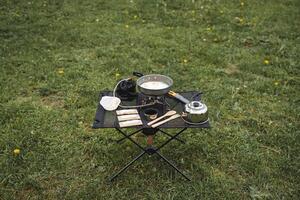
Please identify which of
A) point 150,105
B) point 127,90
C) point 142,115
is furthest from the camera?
point 127,90

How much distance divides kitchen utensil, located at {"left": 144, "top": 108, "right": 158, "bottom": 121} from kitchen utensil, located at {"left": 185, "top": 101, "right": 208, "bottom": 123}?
30 centimetres

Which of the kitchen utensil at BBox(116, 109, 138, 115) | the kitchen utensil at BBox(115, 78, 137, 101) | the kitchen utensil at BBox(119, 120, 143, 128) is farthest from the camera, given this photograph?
the kitchen utensil at BBox(115, 78, 137, 101)

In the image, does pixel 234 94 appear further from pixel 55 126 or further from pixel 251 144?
pixel 55 126

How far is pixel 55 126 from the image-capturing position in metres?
4.43

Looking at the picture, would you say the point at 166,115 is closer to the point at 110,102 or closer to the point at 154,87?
the point at 154,87

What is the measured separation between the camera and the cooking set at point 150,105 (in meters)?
3.28

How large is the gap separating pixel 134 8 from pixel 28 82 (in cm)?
361

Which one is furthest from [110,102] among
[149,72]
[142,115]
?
[149,72]

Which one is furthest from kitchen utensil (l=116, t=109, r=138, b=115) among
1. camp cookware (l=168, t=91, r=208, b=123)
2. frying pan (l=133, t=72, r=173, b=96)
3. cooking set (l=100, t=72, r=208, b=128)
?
camp cookware (l=168, t=91, r=208, b=123)

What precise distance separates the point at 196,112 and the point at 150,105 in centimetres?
49

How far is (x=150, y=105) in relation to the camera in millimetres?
3508

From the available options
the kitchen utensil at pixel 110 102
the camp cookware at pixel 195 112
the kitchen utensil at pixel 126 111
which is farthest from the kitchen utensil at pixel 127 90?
the camp cookware at pixel 195 112

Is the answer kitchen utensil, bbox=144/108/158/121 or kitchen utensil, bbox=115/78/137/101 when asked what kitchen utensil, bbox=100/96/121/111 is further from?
kitchen utensil, bbox=144/108/158/121

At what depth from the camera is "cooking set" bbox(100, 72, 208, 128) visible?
3283mm
